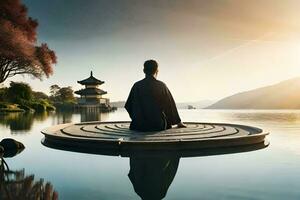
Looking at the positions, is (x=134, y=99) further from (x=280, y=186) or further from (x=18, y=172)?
(x=280, y=186)

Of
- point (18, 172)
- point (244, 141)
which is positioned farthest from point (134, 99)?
point (18, 172)

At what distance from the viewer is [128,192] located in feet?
20.3

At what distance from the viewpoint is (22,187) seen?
21.2 ft

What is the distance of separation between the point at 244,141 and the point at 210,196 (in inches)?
266

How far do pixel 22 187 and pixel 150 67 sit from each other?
380 inches

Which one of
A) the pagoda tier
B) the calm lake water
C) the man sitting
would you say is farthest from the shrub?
the calm lake water

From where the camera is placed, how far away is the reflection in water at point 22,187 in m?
5.81

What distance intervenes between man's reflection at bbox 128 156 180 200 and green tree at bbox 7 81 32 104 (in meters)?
45.1

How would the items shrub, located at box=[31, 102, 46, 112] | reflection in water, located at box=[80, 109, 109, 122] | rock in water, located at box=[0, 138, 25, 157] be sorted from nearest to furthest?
rock in water, located at box=[0, 138, 25, 157]
reflection in water, located at box=[80, 109, 109, 122]
shrub, located at box=[31, 102, 46, 112]

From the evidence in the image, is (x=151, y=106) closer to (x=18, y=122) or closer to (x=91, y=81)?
(x=18, y=122)

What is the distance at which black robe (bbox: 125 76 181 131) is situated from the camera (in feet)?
47.5

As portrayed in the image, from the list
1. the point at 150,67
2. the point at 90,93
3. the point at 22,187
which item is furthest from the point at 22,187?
the point at 90,93

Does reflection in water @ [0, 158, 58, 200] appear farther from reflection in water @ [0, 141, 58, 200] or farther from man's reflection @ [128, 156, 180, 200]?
man's reflection @ [128, 156, 180, 200]

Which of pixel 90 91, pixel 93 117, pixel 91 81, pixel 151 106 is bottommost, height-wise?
pixel 93 117
